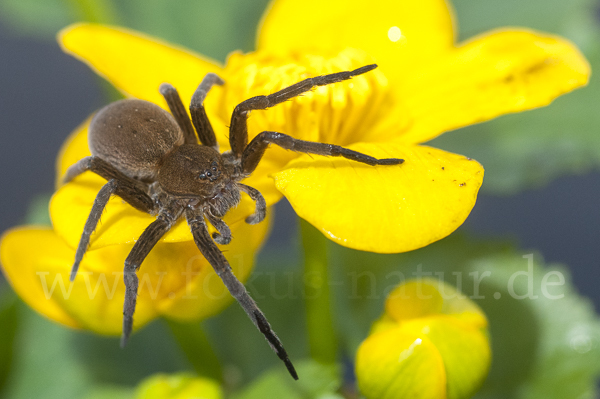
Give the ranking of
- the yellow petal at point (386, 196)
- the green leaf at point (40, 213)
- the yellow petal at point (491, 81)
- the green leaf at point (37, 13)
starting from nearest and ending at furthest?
1. the yellow petal at point (386, 196)
2. the yellow petal at point (491, 81)
3. the green leaf at point (40, 213)
4. the green leaf at point (37, 13)

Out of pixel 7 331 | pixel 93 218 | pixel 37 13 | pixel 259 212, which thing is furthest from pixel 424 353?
pixel 37 13

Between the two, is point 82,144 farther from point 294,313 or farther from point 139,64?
point 294,313

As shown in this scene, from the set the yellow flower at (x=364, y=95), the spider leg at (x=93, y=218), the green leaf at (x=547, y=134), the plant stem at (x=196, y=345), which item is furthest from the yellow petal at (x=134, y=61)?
the green leaf at (x=547, y=134)

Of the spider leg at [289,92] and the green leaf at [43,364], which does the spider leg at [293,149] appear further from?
the green leaf at [43,364]

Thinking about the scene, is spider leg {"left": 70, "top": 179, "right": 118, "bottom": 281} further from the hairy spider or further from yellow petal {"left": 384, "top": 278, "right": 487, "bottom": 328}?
yellow petal {"left": 384, "top": 278, "right": 487, "bottom": 328}

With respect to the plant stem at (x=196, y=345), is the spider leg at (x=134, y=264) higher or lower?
higher

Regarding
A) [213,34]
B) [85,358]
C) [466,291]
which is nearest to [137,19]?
[213,34]
